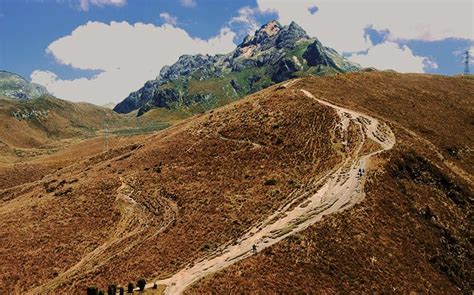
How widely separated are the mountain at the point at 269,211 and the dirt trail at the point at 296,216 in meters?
0.24

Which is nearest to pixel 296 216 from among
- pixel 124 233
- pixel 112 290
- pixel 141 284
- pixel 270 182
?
pixel 270 182

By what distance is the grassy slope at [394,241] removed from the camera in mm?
46188

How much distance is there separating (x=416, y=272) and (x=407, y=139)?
134 ft

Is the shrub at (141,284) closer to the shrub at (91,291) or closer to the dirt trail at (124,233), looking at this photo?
the shrub at (91,291)

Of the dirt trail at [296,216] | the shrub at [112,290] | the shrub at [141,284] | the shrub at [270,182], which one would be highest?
the shrub at [112,290]

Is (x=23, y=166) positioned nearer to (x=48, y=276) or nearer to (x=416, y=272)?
(x=48, y=276)

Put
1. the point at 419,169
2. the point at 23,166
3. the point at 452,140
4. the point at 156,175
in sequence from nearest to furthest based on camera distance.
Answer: the point at 419,169 → the point at 156,175 → the point at 452,140 → the point at 23,166

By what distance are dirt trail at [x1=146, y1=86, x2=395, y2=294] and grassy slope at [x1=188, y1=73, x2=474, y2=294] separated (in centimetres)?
173

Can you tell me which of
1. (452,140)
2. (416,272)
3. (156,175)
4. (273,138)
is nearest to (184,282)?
(416,272)

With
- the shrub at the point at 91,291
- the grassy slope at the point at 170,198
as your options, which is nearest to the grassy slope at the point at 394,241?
the grassy slope at the point at 170,198

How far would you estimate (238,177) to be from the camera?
7369 centimetres

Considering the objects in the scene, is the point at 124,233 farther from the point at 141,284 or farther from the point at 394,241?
the point at 394,241

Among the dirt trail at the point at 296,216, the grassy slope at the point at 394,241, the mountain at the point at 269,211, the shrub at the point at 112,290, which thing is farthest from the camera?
A: the mountain at the point at 269,211

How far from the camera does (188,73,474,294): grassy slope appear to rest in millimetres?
46188
